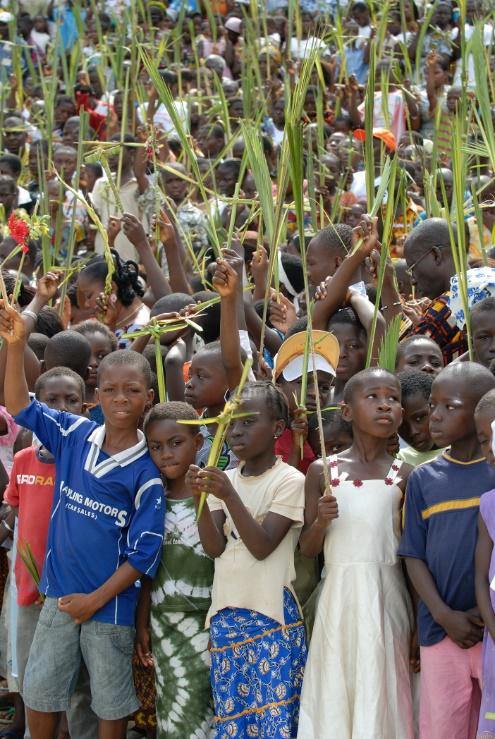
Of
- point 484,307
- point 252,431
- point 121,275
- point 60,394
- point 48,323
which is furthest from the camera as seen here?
point 121,275

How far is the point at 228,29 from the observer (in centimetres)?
1309

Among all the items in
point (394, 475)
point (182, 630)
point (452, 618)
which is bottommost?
point (182, 630)

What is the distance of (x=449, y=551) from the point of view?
371cm

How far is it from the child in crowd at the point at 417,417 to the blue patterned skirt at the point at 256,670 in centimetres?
67

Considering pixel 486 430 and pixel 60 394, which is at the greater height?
pixel 60 394

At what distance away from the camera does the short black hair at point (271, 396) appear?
4.15 meters

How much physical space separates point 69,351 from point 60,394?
0.54m

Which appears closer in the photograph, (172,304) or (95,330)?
(95,330)

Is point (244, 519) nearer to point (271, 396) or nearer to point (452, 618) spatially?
point (271, 396)

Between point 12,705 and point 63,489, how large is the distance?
1.42m

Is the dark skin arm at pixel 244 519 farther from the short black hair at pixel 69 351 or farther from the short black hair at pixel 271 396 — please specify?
the short black hair at pixel 69 351

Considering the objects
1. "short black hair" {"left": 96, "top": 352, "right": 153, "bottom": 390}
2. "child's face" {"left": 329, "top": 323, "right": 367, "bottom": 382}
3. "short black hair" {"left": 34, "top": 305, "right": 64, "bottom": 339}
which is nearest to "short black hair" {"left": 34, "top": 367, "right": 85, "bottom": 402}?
"short black hair" {"left": 96, "top": 352, "right": 153, "bottom": 390}

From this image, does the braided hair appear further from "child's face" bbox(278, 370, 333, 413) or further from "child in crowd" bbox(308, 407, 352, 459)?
"child in crowd" bbox(308, 407, 352, 459)

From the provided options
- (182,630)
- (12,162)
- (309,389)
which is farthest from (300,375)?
(12,162)
